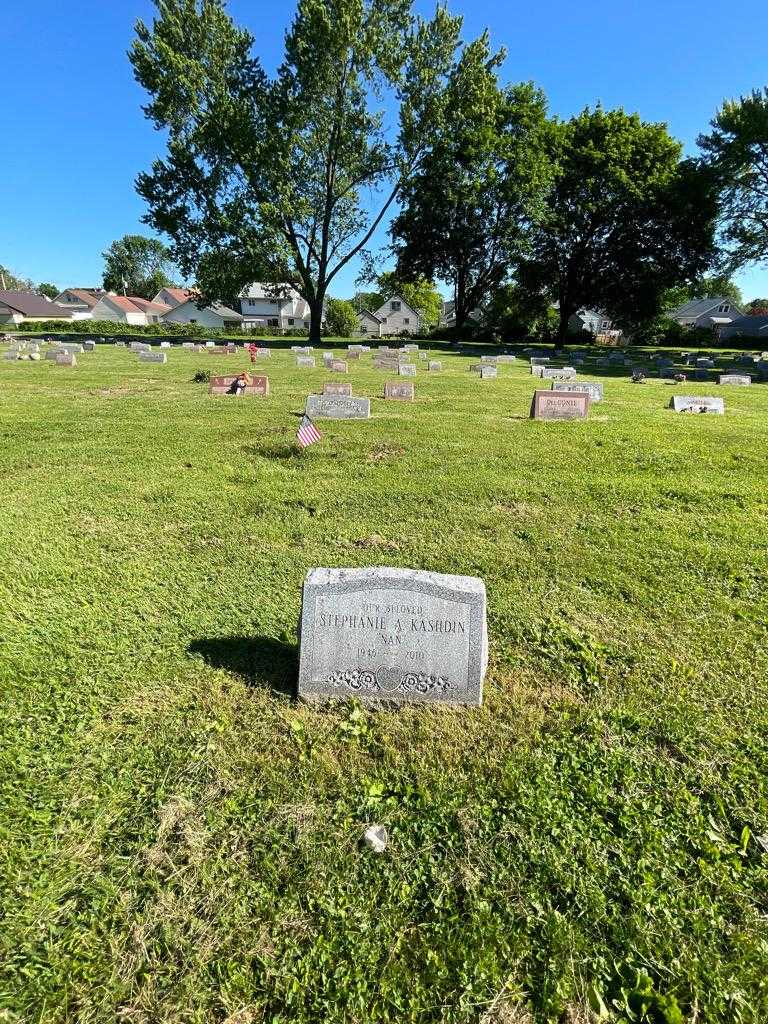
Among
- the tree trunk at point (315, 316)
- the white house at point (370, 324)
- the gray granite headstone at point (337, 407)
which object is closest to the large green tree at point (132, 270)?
the white house at point (370, 324)

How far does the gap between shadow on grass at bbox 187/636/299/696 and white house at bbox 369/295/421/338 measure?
251 ft

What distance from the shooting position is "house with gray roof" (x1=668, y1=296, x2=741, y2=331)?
67.8m

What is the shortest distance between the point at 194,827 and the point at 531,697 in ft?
6.24

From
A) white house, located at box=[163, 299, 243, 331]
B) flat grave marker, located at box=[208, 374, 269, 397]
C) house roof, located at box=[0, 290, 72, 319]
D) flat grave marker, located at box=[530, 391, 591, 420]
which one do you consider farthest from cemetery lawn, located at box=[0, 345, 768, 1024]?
house roof, located at box=[0, 290, 72, 319]

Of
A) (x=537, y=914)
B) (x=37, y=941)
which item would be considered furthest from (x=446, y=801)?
(x=37, y=941)

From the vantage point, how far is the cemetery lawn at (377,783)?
71.7 inches

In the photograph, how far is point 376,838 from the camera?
227 centimetres

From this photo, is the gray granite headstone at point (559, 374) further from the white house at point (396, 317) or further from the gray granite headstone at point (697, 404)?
the white house at point (396, 317)

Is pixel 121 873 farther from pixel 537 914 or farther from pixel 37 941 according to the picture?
pixel 537 914

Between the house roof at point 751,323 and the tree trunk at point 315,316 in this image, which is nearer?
the tree trunk at point 315,316

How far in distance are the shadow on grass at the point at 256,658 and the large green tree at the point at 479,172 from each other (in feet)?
122

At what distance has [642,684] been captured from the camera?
3.22 meters

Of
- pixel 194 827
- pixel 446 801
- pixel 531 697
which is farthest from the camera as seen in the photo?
pixel 531 697

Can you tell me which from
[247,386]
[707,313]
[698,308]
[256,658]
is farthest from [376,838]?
[698,308]
